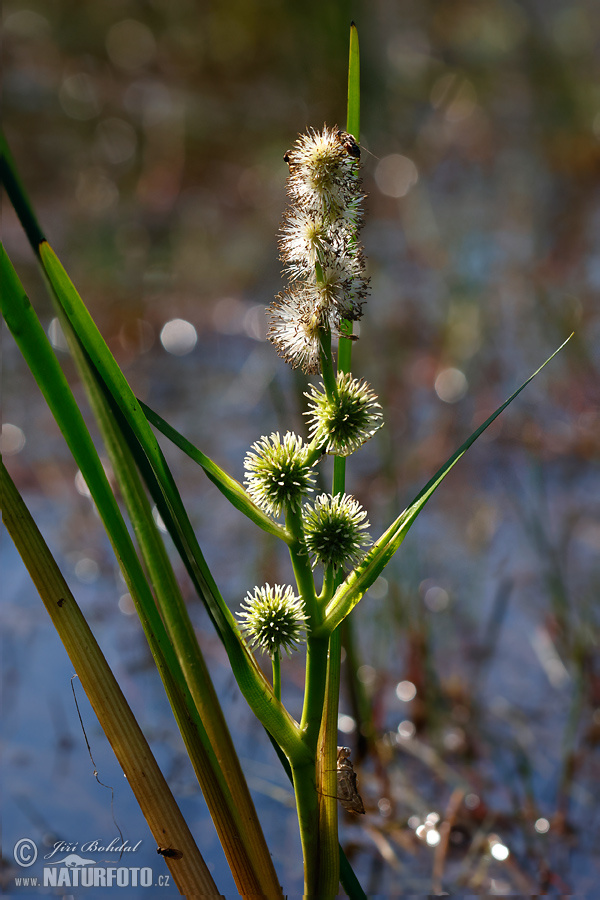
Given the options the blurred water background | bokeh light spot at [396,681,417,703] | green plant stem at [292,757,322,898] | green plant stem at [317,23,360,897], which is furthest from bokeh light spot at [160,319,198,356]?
green plant stem at [292,757,322,898]

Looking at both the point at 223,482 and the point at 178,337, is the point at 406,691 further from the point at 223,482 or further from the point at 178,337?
the point at 178,337

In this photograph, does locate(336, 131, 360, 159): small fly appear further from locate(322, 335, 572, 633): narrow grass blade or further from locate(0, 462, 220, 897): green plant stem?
locate(0, 462, 220, 897): green plant stem

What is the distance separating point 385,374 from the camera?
10.8 feet

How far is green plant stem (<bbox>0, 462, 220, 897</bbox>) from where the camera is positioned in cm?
83

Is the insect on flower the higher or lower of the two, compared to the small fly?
lower

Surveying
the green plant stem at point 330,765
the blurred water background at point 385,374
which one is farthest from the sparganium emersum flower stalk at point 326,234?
the blurred water background at point 385,374

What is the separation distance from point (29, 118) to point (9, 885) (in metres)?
4.74

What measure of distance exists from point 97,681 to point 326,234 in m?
0.57

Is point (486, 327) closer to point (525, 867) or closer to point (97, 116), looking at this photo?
point (525, 867)

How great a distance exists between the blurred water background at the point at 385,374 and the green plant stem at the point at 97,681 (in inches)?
28.9

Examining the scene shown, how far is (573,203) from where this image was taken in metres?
4.29

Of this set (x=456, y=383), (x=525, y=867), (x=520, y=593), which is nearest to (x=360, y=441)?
(x=525, y=867)

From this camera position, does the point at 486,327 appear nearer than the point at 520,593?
No

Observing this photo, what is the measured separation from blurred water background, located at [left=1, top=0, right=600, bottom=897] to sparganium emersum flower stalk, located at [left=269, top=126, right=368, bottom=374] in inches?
31.5
